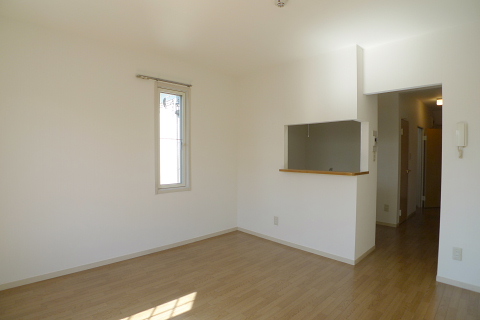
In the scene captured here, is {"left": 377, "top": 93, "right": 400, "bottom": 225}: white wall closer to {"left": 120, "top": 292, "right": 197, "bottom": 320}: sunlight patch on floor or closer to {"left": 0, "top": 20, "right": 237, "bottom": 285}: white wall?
{"left": 0, "top": 20, "right": 237, "bottom": 285}: white wall

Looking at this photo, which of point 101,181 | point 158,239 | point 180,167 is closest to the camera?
point 101,181

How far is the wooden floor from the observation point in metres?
2.24

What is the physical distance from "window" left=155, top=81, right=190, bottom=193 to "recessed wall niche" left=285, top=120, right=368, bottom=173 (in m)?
1.89

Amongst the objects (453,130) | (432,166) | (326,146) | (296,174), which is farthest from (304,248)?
(432,166)

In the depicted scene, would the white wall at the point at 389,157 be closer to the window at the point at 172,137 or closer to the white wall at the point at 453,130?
the white wall at the point at 453,130

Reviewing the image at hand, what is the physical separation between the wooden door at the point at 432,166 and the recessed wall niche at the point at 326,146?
2.70m

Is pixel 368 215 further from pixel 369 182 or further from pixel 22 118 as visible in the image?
pixel 22 118

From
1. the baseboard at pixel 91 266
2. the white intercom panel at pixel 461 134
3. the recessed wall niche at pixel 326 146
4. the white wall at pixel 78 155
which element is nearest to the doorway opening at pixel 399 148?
the recessed wall niche at pixel 326 146

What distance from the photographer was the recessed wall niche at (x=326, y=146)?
494cm

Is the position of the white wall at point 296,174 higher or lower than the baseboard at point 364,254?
higher

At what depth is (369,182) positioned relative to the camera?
137 inches

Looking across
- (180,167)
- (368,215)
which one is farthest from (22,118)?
(368,215)

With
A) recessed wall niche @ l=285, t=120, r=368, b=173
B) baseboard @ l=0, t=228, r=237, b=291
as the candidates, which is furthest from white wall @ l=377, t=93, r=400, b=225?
baseboard @ l=0, t=228, r=237, b=291

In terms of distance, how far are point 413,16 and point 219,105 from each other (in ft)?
8.92
